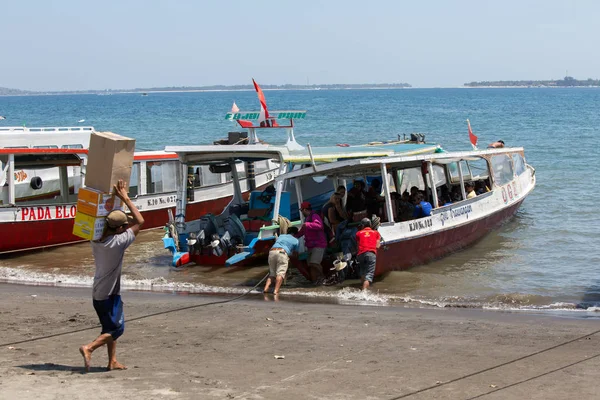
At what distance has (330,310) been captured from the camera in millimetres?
12016

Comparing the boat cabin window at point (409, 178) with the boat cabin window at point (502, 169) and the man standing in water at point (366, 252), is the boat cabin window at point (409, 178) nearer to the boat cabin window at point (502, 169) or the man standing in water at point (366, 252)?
the boat cabin window at point (502, 169)

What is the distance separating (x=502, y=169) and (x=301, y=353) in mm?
13167

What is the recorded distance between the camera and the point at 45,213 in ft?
61.4

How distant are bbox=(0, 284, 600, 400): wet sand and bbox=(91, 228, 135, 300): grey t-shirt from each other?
799 millimetres


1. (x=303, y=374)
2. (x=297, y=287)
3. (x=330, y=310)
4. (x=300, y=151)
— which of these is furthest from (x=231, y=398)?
(x=300, y=151)

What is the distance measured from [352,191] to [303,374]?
8.59 metres

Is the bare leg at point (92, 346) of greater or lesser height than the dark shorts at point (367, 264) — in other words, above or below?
above

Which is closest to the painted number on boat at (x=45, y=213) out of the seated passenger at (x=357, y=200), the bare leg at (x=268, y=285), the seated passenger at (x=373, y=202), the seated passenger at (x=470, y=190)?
the seated passenger at (x=357, y=200)

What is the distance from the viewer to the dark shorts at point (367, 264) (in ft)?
46.1


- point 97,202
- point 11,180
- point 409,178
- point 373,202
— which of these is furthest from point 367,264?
point 11,180

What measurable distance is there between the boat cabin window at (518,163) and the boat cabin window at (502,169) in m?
0.79

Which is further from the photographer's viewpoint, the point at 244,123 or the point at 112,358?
the point at 244,123

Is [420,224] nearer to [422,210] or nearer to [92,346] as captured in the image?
[422,210]

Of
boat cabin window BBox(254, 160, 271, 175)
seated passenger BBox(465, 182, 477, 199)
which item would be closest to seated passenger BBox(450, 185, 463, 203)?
seated passenger BBox(465, 182, 477, 199)
